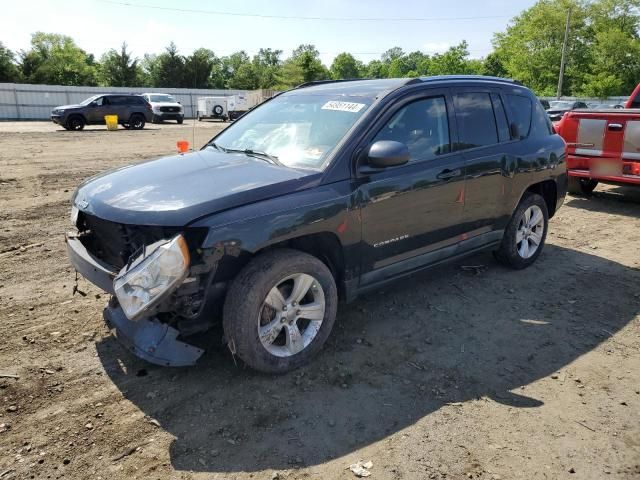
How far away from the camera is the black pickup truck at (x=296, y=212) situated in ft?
9.61

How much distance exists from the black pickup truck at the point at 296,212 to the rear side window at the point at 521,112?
0.08 metres

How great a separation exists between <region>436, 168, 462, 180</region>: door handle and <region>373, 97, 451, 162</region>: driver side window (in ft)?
0.50

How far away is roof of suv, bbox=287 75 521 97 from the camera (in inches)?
155

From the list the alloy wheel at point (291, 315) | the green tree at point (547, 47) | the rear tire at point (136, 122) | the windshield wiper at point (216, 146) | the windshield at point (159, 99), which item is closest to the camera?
the alloy wheel at point (291, 315)

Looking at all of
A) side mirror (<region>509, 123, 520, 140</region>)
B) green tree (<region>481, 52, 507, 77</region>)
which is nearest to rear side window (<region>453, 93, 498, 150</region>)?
side mirror (<region>509, 123, 520, 140</region>)

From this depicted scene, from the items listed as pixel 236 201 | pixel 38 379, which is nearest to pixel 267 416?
pixel 236 201

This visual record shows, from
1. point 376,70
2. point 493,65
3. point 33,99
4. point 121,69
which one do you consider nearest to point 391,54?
point 376,70

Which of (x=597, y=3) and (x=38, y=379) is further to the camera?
(x=597, y=3)

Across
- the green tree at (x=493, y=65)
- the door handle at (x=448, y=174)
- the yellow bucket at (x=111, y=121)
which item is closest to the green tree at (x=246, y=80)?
the green tree at (x=493, y=65)

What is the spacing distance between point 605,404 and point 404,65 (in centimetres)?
12432

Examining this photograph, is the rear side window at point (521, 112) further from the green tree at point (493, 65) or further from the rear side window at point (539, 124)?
the green tree at point (493, 65)

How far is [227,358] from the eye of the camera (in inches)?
137

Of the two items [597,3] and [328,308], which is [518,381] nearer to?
[328,308]

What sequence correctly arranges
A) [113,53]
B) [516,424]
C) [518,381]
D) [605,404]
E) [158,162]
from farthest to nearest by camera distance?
1. [113,53]
2. [158,162]
3. [518,381]
4. [605,404]
5. [516,424]
